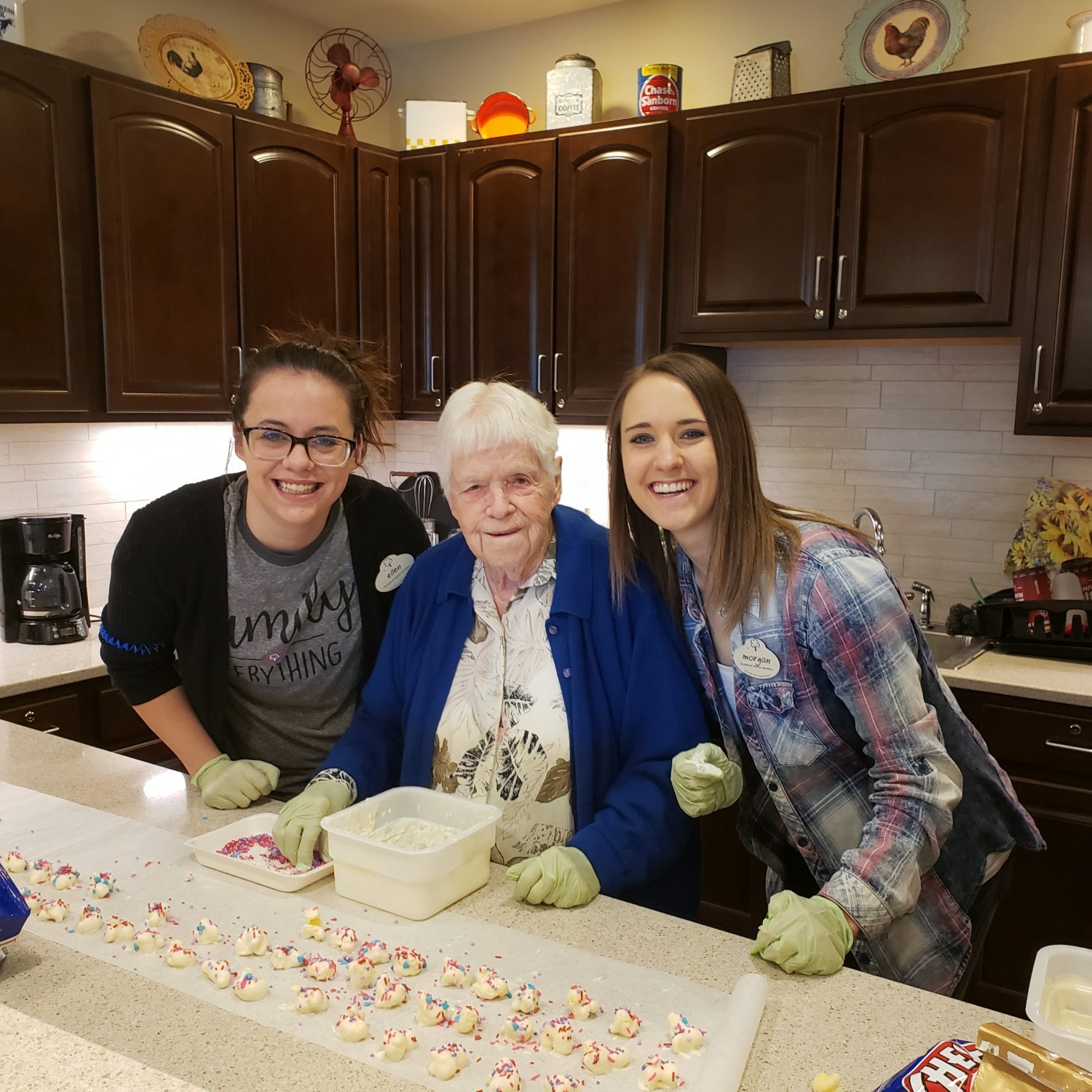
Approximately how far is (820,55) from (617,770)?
2540 millimetres

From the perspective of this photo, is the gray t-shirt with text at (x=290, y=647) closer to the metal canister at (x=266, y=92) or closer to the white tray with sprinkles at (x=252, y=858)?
the white tray with sprinkles at (x=252, y=858)

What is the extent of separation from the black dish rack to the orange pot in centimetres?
219

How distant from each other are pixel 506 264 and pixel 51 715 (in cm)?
198

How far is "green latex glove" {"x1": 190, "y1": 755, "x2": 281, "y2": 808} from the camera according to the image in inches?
60.1

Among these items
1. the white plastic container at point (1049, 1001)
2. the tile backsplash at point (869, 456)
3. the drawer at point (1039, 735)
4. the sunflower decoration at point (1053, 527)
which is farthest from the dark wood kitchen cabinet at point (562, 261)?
the white plastic container at point (1049, 1001)

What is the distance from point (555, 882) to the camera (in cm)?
124

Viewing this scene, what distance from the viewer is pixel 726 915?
272 cm

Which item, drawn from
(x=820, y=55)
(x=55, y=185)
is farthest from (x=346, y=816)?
(x=820, y=55)

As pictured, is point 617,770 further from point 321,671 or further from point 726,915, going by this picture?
point 726,915

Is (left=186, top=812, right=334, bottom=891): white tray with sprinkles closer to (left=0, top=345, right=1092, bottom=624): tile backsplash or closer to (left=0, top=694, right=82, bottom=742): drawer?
(left=0, top=694, right=82, bottom=742): drawer

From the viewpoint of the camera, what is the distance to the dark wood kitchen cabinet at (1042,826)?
2299mm

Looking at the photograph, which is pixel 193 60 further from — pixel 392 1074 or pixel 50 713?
pixel 392 1074

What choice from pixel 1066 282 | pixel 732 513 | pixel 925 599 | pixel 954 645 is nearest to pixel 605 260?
pixel 1066 282

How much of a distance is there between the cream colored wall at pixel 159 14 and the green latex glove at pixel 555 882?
2.77m
